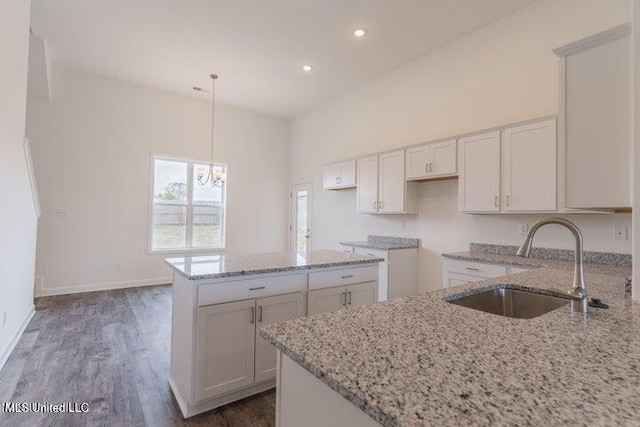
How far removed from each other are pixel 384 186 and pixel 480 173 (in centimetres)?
140

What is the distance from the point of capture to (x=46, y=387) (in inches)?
91.8

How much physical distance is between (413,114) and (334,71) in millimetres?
1457

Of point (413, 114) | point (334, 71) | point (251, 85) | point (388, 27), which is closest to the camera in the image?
point (388, 27)

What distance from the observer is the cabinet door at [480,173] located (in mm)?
3295

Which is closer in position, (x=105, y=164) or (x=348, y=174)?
(x=348, y=174)

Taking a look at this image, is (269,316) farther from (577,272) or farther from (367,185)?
(367,185)

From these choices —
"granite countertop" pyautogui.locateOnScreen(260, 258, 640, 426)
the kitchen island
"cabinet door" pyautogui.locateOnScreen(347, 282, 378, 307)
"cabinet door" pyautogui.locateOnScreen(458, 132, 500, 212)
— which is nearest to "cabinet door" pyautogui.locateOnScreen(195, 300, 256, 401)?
the kitchen island

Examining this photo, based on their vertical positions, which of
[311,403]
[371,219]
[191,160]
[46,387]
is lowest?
[46,387]

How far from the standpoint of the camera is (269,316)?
228 cm

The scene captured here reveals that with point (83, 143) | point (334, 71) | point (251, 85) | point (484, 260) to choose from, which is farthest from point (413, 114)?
point (83, 143)

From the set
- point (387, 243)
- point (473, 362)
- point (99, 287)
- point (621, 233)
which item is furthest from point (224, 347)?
Answer: point (99, 287)

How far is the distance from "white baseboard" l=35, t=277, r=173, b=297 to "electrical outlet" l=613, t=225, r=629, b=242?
6337 millimetres

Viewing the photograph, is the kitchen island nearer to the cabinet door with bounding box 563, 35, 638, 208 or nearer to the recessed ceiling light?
the cabinet door with bounding box 563, 35, 638, 208

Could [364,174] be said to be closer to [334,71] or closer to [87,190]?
[334,71]
